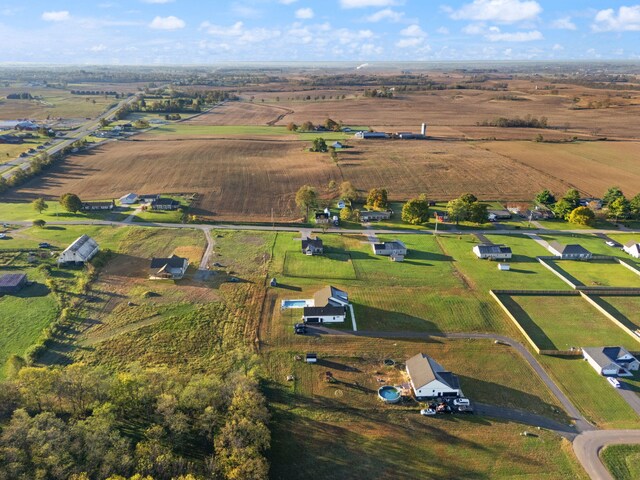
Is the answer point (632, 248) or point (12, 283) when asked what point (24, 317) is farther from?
point (632, 248)

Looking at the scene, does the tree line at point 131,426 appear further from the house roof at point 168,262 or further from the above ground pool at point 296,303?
the house roof at point 168,262

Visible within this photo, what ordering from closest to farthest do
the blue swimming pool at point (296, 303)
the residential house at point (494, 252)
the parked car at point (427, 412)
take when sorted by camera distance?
the parked car at point (427, 412)
the blue swimming pool at point (296, 303)
the residential house at point (494, 252)

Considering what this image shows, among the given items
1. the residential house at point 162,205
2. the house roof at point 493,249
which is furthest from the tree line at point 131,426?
the residential house at point 162,205

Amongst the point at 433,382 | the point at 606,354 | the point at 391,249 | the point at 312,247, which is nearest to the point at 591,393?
the point at 606,354

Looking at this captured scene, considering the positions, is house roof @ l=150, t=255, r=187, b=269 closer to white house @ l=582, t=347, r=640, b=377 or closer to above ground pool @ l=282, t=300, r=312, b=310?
above ground pool @ l=282, t=300, r=312, b=310

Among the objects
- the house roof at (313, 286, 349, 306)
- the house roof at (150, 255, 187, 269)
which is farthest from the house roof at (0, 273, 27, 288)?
the house roof at (313, 286, 349, 306)

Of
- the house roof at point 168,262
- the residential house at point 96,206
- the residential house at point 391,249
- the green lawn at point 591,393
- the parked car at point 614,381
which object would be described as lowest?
the green lawn at point 591,393
